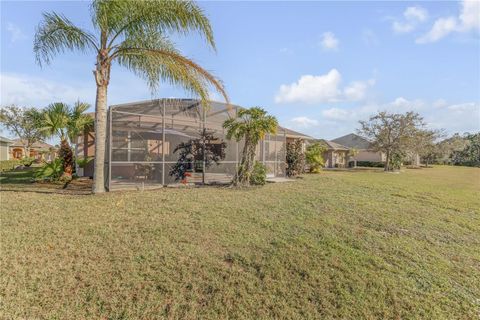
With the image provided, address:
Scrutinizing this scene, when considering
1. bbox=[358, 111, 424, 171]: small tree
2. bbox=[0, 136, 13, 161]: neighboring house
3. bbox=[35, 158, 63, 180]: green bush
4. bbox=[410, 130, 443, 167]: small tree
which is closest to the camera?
bbox=[35, 158, 63, 180]: green bush

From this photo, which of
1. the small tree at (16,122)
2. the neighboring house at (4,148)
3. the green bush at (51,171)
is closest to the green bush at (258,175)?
the green bush at (51,171)

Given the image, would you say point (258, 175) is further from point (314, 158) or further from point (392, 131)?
point (392, 131)

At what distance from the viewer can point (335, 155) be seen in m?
35.4

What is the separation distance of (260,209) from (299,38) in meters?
7.23

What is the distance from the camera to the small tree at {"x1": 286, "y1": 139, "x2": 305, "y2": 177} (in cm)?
1686

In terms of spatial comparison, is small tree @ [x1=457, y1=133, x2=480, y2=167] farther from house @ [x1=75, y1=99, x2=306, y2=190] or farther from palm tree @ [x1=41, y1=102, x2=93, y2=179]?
palm tree @ [x1=41, y1=102, x2=93, y2=179]

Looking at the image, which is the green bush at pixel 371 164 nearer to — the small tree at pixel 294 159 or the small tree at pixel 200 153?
the small tree at pixel 294 159

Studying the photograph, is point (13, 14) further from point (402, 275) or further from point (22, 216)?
point (402, 275)

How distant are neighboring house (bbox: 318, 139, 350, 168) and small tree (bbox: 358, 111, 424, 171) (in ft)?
15.4

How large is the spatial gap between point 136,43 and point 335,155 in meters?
32.3

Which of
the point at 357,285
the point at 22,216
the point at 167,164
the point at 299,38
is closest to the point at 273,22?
the point at 299,38

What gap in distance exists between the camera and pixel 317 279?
3742mm

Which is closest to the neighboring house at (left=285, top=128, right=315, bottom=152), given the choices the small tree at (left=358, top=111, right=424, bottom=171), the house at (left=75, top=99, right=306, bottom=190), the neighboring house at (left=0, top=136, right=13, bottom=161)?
the house at (left=75, top=99, right=306, bottom=190)

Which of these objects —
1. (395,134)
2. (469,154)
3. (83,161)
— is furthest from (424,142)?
(83,161)
